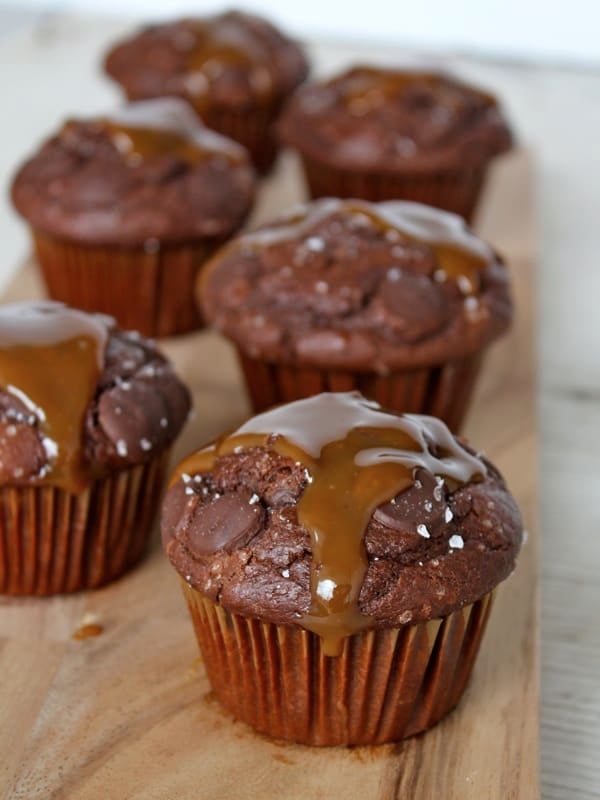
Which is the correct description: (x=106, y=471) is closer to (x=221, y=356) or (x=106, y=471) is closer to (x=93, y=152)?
(x=221, y=356)

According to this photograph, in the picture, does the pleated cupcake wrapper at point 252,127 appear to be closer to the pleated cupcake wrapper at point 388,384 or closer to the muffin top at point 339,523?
the pleated cupcake wrapper at point 388,384

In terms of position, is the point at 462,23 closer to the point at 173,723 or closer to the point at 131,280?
the point at 131,280

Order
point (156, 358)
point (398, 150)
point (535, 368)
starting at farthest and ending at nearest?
point (398, 150) < point (535, 368) < point (156, 358)

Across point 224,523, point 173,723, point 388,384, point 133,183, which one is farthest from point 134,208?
point 173,723

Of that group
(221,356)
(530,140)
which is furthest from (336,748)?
(530,140)

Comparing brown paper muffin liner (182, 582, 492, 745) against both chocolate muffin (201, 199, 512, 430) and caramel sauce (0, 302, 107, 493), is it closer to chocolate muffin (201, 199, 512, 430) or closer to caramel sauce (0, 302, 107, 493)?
caramel sauce (0, 302, 107, 493)

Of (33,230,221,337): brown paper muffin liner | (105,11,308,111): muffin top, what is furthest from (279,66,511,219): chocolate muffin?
(33,230,221,337): brown paper muffin liner

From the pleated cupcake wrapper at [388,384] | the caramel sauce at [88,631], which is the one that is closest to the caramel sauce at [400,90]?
the pleated cupcake wrapper at [388,384]

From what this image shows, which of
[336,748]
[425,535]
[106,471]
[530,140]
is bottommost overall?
[530,140]
